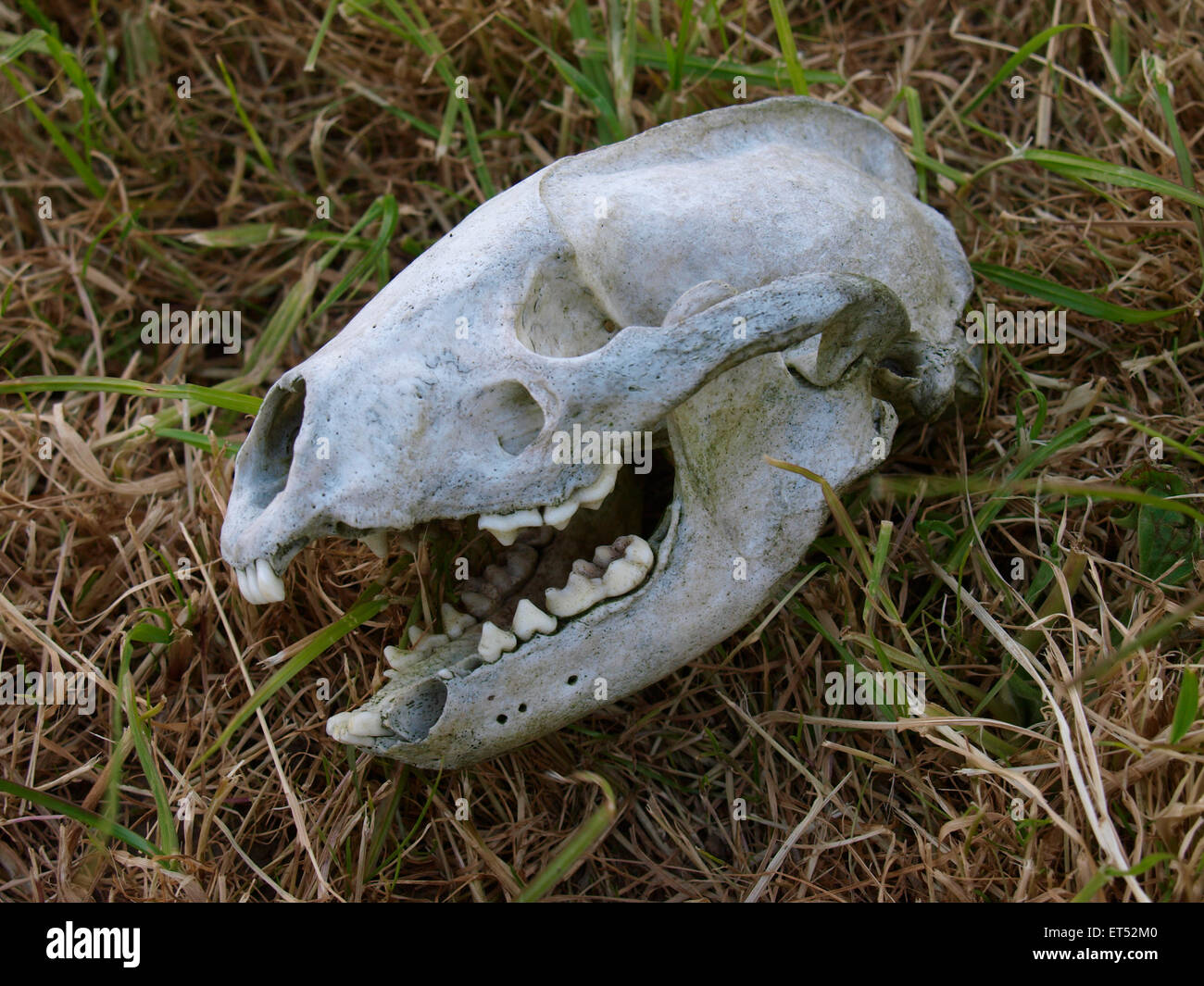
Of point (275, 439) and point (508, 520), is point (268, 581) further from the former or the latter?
point (508, 520)

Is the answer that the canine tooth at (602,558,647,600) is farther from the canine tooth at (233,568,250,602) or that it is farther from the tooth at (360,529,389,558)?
the canine tooth at (233,568,250,602)

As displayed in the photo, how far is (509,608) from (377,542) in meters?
0.35

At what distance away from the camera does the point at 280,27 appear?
3.41 meters

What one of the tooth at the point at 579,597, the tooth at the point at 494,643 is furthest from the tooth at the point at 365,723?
the tooth at the point at 579,597

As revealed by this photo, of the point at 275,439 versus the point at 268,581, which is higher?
the point at 275,439

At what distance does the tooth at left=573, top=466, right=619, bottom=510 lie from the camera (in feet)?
6.36

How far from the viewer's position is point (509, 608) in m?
2.27

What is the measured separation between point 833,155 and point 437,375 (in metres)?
1.22

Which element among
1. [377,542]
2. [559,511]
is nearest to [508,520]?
[559,511]

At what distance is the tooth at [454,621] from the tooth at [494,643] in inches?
6.8

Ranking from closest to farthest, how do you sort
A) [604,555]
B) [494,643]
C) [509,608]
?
[494,643] → [604,555] → [509,608]

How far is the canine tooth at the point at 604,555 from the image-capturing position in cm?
212
